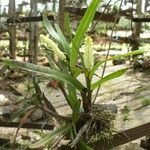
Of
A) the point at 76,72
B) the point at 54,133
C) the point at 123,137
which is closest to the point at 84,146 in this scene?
the point at 54,133

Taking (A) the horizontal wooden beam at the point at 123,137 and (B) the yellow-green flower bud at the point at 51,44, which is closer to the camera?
(B) the yellow-green flower bud at the point at 51,44

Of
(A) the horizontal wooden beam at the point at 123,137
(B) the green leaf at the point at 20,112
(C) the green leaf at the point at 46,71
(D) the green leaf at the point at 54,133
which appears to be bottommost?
(A) the horizontal wooden beam at the point at 123,137

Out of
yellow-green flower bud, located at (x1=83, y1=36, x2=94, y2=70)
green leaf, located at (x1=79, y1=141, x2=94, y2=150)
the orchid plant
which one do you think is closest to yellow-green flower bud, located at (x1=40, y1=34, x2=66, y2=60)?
the orchid plant

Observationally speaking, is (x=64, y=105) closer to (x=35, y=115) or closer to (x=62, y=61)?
(x=35, y=115)

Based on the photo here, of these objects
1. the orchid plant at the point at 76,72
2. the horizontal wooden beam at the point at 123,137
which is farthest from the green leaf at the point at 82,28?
the horizontal wooden beam at the point at 123,137

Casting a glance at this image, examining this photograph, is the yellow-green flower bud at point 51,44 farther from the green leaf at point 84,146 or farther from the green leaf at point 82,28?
the green leaf at point 84,146
